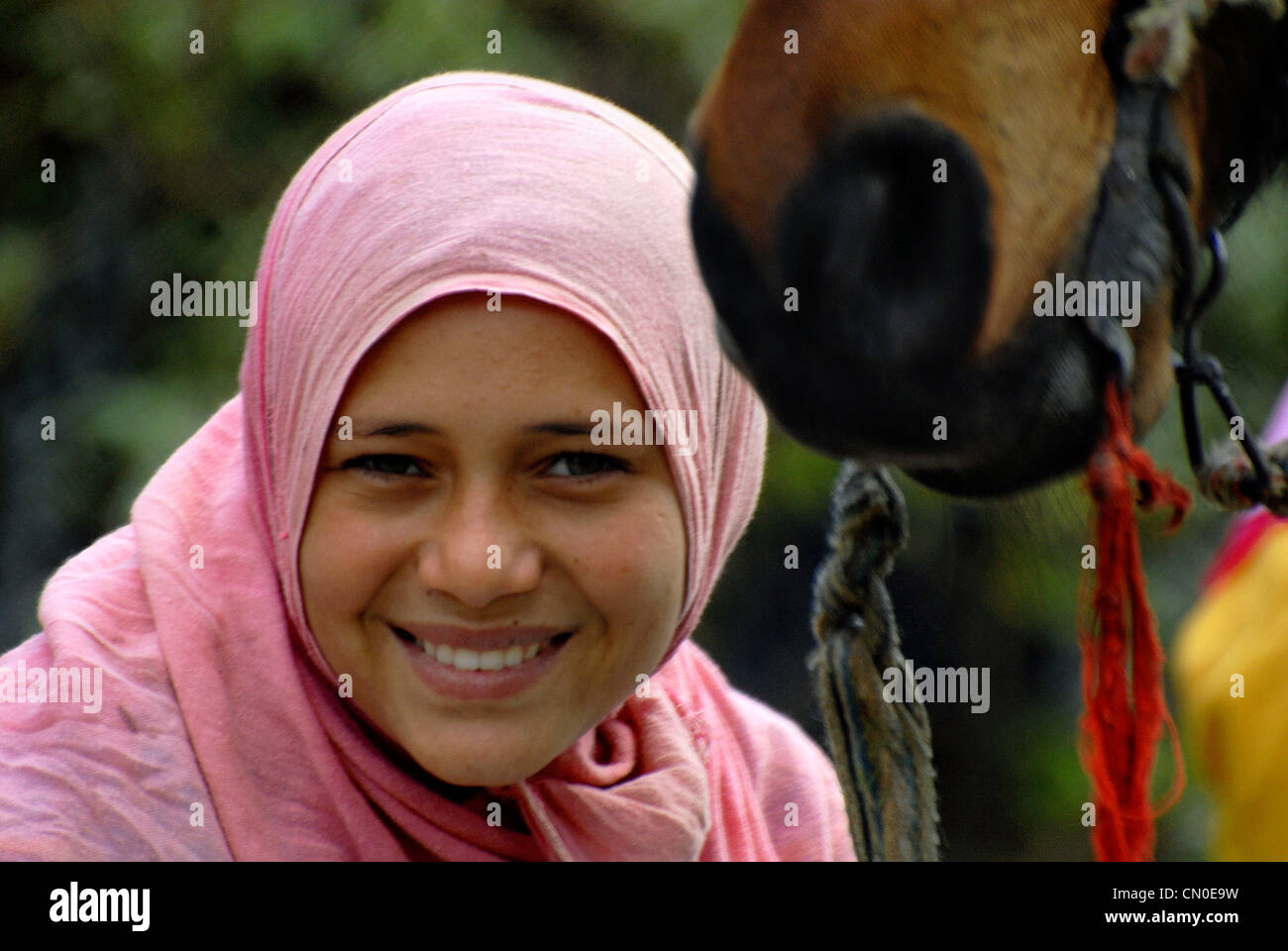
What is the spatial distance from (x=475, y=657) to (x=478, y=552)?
81 mm

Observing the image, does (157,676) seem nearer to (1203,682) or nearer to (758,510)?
(1203,682)

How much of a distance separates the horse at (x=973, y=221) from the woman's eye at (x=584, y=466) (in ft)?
0.53

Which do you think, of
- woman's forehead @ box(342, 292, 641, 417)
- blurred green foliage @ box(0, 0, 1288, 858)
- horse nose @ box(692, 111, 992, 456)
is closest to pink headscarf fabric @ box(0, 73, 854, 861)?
woman's forehead @ box(342, 292, 641, 417)

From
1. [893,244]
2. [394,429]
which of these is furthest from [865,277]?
[394,429]

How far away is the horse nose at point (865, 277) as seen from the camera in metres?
0.69

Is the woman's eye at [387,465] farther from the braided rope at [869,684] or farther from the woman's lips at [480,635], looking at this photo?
the braided rope at [869,684]

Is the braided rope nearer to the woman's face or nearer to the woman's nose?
the woman's face

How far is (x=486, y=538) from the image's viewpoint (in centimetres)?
85

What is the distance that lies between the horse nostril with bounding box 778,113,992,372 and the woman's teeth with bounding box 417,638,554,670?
0.30 metres

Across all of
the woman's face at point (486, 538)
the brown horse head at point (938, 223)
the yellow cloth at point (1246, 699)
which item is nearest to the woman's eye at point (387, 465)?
the woman's face at point (486, 538)

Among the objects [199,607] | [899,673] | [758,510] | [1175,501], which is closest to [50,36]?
[758,510]

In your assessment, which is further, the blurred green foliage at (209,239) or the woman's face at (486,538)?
the blurred green foliage at (209,239)

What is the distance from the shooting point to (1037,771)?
2574 mm

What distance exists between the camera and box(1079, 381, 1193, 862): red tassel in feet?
2.50
